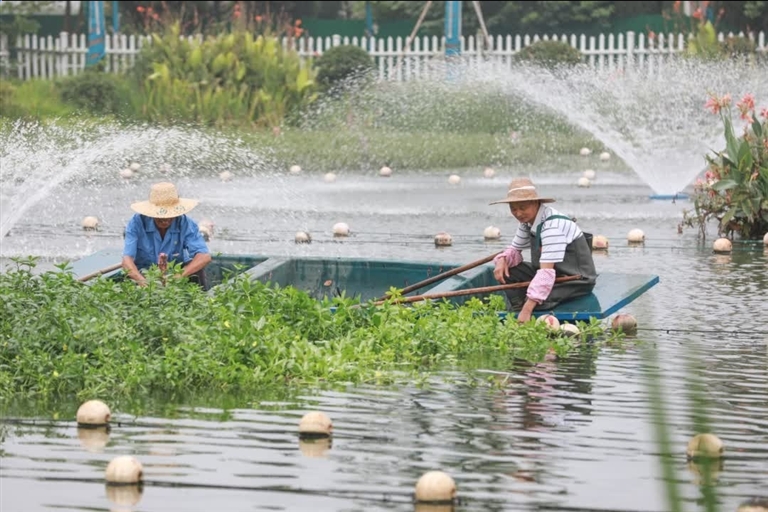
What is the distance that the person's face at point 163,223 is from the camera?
392 inches

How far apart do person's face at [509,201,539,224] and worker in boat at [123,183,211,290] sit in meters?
1.91

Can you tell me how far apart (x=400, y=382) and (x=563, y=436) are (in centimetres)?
142

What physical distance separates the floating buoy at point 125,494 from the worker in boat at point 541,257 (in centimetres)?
389

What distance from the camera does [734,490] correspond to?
19.3ft

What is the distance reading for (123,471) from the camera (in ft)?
19.5

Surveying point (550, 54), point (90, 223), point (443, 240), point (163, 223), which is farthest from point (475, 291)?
point (550, 54)

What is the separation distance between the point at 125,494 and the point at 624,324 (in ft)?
15.3

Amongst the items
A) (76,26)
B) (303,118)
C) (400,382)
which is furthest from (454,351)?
(76,26)

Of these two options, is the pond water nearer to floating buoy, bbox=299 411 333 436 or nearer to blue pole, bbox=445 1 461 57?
floating buoy, bbox=299 411 333 436

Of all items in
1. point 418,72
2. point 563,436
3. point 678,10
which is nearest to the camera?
point 563,436

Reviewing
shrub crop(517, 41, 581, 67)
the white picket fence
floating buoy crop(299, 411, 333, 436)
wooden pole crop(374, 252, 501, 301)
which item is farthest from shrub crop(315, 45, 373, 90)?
floating buoy crop(299, 411, 333, 436)

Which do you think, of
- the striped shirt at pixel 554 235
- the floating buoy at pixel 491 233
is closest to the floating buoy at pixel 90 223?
the floating buoy at pixel 491 233

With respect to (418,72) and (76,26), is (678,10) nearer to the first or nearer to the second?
(418,72)

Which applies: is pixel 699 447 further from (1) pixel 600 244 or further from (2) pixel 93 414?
(1) pixel 600 244
